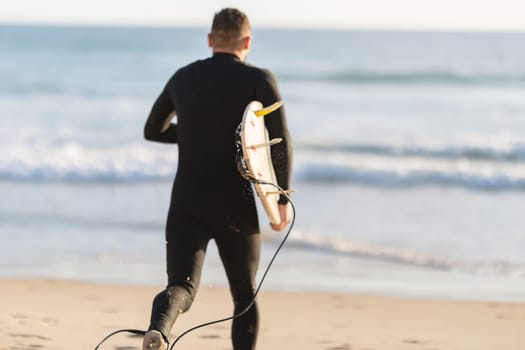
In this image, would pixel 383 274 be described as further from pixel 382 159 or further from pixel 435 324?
pixel 382 159

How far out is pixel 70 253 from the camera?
777cm

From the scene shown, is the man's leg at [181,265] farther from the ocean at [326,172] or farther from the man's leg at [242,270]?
the ocean at [326,172]

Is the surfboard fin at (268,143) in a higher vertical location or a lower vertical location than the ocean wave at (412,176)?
higher

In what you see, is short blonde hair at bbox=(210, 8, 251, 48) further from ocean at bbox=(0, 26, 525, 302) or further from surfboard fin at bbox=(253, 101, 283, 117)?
ocean at bbox=(0, 26, 525, 302)

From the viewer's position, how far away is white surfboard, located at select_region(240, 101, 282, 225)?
3.47m

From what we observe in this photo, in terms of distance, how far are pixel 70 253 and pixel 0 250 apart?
552 millimetres

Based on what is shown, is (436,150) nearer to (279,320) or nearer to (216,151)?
(279,320)

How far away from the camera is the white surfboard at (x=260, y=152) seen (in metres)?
3.47

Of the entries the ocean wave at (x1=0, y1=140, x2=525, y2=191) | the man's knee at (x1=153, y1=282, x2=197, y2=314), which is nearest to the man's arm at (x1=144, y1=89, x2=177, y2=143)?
the man's knee at (x1=153, y1=282, x2=197, y2=314)

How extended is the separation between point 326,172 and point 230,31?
9.69m

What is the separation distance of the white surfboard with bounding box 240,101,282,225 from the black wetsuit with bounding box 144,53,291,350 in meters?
0.04

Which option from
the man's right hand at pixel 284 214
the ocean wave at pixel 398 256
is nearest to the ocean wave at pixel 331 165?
the ocean wave at pixel 398 256

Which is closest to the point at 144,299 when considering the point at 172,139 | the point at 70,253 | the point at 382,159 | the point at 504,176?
the point at 70,253

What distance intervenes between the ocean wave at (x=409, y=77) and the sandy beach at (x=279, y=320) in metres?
19.9
